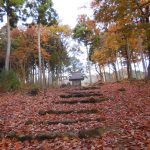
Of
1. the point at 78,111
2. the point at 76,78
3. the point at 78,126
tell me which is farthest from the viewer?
the point at 76,78

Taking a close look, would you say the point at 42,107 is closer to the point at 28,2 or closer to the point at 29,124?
the point at 29,124

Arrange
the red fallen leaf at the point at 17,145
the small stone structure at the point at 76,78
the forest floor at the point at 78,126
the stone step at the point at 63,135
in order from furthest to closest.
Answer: the small stone structure at the point at 76,78 < the stone step at the point at 63,135 < the red fallen leaf at the point at 17,145 < the forest floor at the point at 78,126

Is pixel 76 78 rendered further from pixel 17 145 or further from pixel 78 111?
pixel 17 145

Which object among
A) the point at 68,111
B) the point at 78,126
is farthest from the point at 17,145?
the point at 68,111

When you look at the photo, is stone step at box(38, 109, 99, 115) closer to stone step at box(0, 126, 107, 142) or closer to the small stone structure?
stone step at box(0, 126, 107, 142)

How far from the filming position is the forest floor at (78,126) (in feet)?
20.6

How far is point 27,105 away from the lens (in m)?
12.0

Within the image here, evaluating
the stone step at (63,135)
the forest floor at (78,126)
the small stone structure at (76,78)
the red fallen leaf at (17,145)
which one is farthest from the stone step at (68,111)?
the small stone structure at (76,78)

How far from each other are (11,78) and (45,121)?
31.8ft

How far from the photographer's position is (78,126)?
7.94 meters

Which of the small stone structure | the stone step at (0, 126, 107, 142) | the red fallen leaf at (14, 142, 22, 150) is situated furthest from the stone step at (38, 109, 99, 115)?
the small stone structure

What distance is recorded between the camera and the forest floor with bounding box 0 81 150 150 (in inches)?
247

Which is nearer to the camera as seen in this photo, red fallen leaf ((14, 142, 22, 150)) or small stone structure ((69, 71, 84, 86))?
red fallen leaf ((14, 142, 22, 150))

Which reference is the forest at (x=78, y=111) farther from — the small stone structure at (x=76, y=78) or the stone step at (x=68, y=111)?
the small stone structure at (x=76, y=78)
